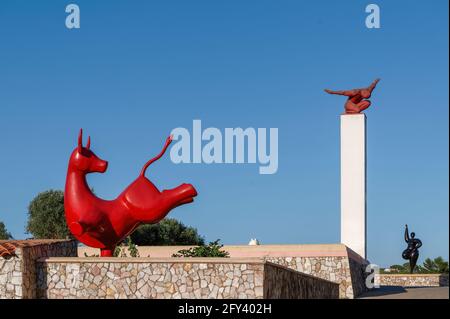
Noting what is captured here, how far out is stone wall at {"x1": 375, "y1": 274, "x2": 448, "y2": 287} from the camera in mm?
40219

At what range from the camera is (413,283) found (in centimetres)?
4019

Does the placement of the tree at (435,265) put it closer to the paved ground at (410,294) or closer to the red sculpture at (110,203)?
the paved ground at (410,294)

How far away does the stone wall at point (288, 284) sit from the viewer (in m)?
17.6

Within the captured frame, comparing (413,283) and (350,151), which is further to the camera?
(413,283)

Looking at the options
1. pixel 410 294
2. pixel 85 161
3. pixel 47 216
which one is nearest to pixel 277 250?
pixel 410 294

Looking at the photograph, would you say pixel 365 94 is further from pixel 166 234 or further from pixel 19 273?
pixel 19 273

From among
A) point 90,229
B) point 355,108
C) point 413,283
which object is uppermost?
point 355,108

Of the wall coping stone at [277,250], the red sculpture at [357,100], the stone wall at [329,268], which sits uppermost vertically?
the red sculpture at [357,100]

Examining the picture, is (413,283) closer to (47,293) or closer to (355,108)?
(355,108)

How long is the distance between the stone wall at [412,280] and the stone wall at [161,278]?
2262 centimetres

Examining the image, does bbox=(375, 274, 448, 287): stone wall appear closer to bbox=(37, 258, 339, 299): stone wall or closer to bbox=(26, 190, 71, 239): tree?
bbox=(26, 190, 71, 239): tree

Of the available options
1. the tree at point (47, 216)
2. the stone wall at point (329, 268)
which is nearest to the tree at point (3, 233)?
the tree at point (47, 216)
